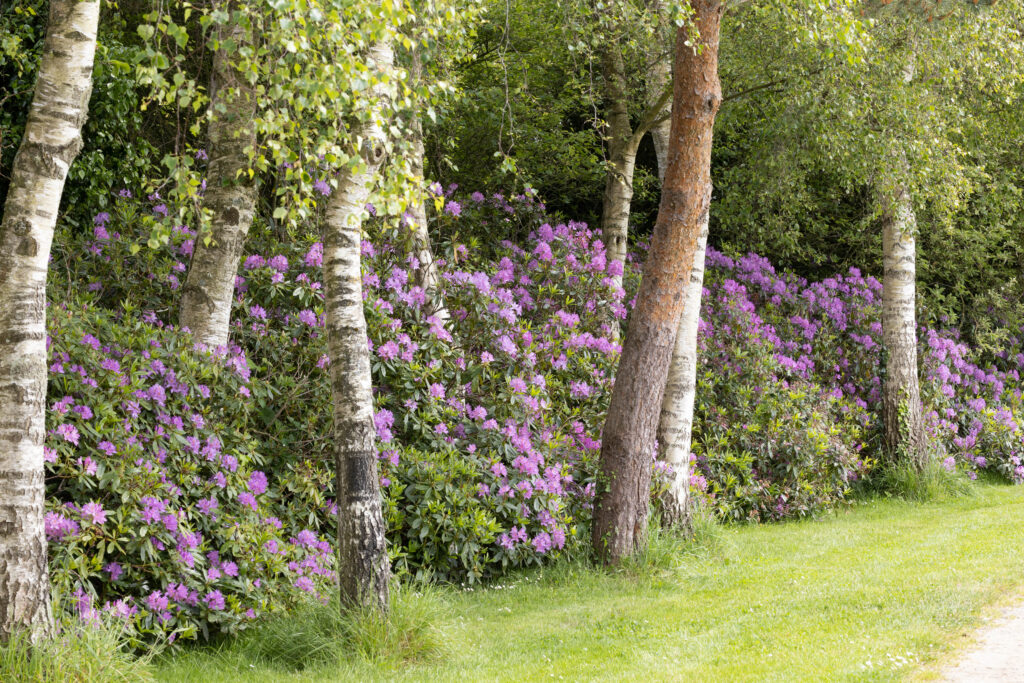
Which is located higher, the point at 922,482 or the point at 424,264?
the point at 424,264

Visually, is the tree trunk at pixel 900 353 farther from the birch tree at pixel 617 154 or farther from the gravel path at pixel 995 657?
the gravel path at pixel 995 657

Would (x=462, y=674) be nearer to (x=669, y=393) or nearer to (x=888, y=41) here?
(x=669, y=393)

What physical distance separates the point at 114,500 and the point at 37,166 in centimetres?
199

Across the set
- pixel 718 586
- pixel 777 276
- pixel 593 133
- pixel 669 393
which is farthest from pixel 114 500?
pixel 777 276

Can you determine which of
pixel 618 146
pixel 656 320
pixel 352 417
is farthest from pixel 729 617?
pixel 618 146

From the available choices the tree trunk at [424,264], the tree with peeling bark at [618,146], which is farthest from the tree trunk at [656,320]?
the tree with peeling bark at [618,146]

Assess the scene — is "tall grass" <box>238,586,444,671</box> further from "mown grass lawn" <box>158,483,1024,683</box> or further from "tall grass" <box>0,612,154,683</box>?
"tall grass" <box>0,612,154,683</box>

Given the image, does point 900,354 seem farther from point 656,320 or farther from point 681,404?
point 656,320

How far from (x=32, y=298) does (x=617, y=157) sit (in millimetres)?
7427

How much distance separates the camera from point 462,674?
523cm

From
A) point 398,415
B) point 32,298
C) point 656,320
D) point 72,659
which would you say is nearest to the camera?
point 72,659

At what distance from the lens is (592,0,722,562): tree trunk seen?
7.43 meters

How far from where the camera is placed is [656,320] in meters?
7.45

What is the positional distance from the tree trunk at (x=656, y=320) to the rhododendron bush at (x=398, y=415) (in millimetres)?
514
